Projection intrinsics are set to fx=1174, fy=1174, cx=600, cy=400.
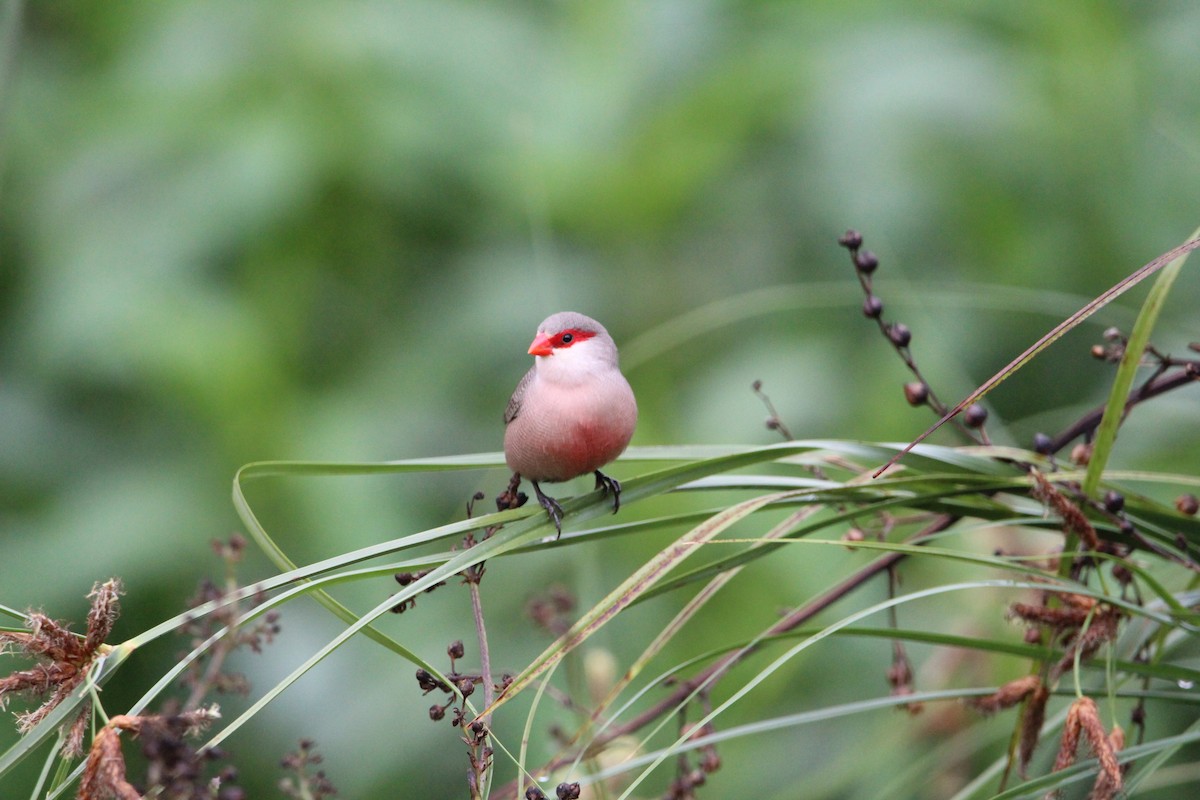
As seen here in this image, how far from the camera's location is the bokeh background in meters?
2.93

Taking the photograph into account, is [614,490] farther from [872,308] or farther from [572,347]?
[572,347]

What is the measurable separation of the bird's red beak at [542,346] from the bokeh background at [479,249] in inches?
12.5

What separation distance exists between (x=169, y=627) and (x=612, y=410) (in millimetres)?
871

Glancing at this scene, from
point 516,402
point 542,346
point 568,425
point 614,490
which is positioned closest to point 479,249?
point 542,346

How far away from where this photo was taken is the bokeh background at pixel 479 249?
9.62ft

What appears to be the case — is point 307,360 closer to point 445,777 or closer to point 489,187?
point 489,187

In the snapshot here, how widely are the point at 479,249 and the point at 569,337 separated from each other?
153cm

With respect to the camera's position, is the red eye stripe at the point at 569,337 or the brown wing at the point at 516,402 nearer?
the brown wing at the point at 516,402

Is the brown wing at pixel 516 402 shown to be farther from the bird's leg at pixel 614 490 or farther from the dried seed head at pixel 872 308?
the dried seed head at pixel 872 308

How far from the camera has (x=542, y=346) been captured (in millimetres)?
2221

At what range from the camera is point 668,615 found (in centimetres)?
281

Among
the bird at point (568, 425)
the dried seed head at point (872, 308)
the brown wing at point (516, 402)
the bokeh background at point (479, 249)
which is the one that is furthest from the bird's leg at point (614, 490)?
the bokeh background at point (479, 249)

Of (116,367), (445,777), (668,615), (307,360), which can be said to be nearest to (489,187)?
(307,360)

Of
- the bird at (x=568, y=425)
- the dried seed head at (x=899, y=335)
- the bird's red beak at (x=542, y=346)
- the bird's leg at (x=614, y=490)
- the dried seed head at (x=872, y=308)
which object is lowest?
the bird's leg at (x=614, y=490)
